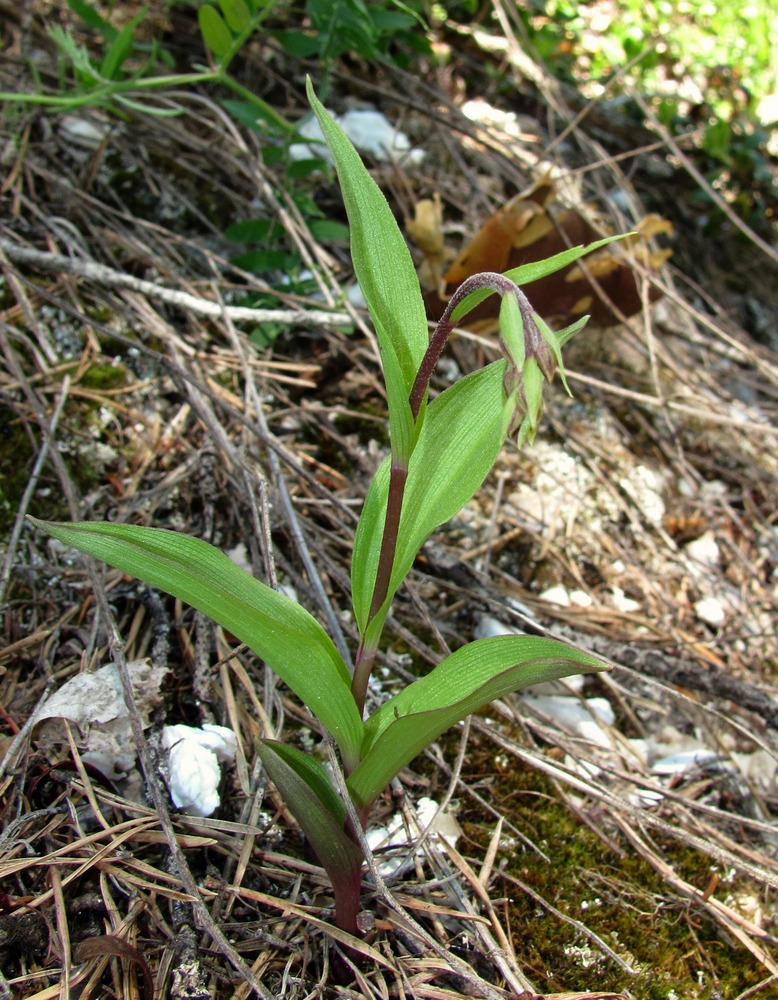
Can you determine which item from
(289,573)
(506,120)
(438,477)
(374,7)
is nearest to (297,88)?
(374,7)

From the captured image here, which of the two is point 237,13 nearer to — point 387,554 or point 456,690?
point 387,554

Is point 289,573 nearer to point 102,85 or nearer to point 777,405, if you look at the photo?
point 102,85

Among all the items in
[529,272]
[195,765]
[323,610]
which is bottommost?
[195,765]

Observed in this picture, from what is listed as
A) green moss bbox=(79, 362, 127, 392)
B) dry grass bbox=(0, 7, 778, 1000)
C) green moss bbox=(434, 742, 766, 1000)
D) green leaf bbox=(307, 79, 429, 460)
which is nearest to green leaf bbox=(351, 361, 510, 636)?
green leaf bbox=(307, 79, 429, 460)

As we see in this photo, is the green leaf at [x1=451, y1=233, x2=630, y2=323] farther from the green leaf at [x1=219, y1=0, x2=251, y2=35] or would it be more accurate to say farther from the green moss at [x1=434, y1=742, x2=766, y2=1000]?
the green leaf at [x1=219, y1=0, x2=251, y2=35]

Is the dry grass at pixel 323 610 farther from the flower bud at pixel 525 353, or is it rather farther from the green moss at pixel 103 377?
the flower bud at pixel 525 353

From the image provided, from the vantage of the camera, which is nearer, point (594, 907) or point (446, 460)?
point (446, 460)

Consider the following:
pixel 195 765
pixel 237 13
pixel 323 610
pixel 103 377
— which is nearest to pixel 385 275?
pixel 323 610
